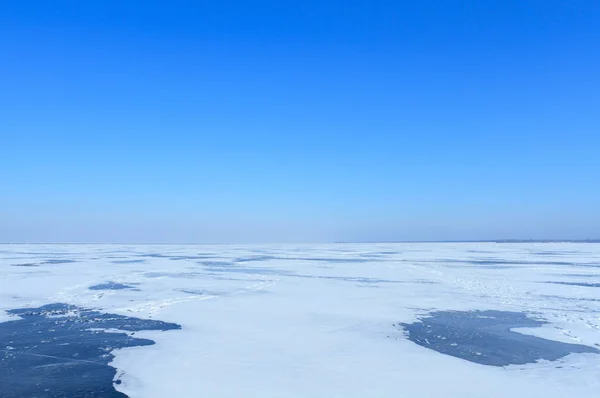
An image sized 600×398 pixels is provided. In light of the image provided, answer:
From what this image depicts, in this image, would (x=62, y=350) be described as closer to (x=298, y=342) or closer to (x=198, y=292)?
(x=298, y=342)

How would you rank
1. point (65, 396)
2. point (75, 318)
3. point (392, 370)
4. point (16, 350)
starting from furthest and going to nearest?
point (75, 318)
point (16, 350)
point (392, 370)
point (65, 396)

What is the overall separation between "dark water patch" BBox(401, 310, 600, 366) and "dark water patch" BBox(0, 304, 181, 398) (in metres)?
4.53

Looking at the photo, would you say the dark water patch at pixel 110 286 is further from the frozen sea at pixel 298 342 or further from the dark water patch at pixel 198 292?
the dark water patch at pixel 198 292

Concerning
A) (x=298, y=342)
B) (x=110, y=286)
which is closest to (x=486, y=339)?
(x=298, y=342)

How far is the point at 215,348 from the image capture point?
6.70 metres

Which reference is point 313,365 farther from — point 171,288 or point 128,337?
point 171,288

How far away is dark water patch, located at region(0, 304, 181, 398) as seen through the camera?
16.4 feet

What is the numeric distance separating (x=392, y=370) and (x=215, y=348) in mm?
2673

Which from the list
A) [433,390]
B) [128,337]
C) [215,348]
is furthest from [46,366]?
[433,390]

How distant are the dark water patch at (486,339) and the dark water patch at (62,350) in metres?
4.53

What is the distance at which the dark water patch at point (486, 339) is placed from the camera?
6.37 m

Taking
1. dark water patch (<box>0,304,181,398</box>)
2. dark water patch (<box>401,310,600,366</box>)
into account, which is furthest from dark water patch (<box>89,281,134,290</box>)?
dark water patch (<box>401,310,600,366</box>)

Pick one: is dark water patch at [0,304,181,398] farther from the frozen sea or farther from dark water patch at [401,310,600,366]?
dark water patch at [401,310,600,366]

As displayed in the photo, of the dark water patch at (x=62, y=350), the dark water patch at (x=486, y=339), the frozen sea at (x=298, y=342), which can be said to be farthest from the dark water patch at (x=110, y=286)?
the dark water patch at (x=486, y=339)
